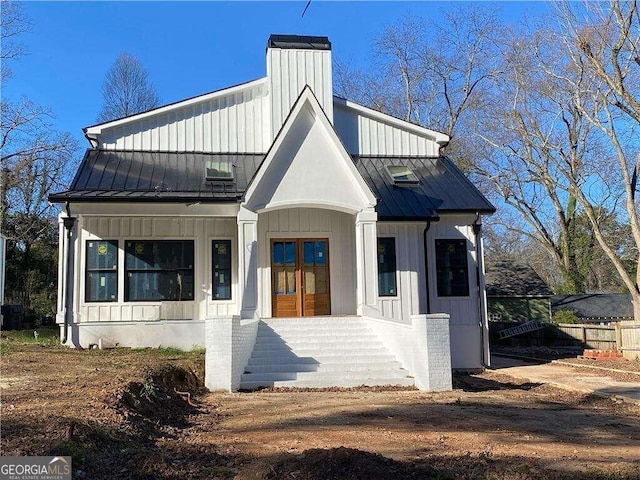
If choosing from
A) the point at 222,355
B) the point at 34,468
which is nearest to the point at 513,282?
the point at 222,355

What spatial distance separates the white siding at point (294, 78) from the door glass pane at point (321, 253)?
358 centimetres

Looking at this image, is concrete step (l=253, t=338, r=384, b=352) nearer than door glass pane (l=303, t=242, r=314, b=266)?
Yes

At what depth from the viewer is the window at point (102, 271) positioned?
1460 centimetres

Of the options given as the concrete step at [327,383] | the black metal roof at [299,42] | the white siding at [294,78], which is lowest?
the concrete step at [327,383]

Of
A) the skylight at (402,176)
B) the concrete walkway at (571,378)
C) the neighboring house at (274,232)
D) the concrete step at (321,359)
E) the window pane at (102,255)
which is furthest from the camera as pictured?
the skylight at (402,176)

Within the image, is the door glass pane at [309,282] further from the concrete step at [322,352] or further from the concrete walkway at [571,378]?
the concrete walkway at [571,378]

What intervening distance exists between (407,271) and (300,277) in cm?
292

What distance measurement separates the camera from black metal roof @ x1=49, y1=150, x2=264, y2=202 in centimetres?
1402

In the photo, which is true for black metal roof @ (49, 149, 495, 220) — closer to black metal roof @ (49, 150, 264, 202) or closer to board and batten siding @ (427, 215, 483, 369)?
black metal roof @ (49, 150, 264, 202)

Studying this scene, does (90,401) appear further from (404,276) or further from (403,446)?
(404,276)

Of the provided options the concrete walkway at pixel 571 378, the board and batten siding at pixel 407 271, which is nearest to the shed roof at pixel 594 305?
the concrete walkway at pixel 571 378

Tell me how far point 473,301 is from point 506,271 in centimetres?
1720

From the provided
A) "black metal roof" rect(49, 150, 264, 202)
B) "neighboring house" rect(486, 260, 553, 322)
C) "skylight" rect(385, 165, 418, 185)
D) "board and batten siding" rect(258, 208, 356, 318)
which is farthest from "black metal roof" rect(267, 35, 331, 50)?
"neighboring house" rect(486, 260, 553, 322)

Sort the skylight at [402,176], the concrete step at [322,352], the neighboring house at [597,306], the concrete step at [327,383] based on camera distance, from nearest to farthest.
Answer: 1. the concrete step at [327,383]
2. the concrete step at [322,352]
3. the skylight at [402,176]
4. the neighboring house at [597,306]
